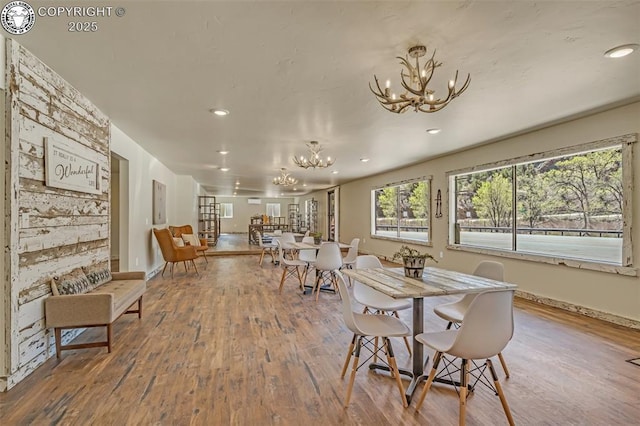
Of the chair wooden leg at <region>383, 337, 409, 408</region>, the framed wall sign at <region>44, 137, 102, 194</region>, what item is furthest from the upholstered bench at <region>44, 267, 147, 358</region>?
the chair wooden leg at <region>383, 337, 409, 408</region>

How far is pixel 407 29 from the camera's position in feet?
6.89

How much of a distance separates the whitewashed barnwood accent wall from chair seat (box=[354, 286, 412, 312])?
2601 mm

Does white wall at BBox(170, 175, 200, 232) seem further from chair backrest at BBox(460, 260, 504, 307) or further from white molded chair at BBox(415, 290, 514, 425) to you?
white molded chair at BBox(415, 290, 514, 425)

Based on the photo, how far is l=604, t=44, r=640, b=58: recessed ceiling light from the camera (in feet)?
7.79

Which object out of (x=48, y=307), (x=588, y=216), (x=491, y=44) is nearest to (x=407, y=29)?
(x=491, y=44)

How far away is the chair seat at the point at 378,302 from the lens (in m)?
2.78

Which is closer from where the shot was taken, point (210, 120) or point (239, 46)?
point (239, 46)

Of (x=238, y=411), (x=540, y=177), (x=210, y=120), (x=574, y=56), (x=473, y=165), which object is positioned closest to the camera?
(x=238, y=411)

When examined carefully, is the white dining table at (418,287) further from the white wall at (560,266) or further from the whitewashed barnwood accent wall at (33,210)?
the whitewashed barnwood accent wall at (33,210)

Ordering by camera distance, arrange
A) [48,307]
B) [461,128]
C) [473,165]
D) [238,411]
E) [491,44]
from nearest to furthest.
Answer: [238,411] → [491,44] → [48,307] → [461,128] → [473,165]

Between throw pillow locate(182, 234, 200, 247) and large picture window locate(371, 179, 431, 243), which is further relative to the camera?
throw pillow locate(182, 234, 200, 247)

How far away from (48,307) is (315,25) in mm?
2998

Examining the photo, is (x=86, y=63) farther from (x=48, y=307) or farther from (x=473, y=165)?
(x=473, y=165)

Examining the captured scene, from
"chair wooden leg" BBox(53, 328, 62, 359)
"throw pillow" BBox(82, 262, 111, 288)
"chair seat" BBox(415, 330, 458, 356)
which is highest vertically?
"throw pillow" BBox(82, 262, 111, 288)
